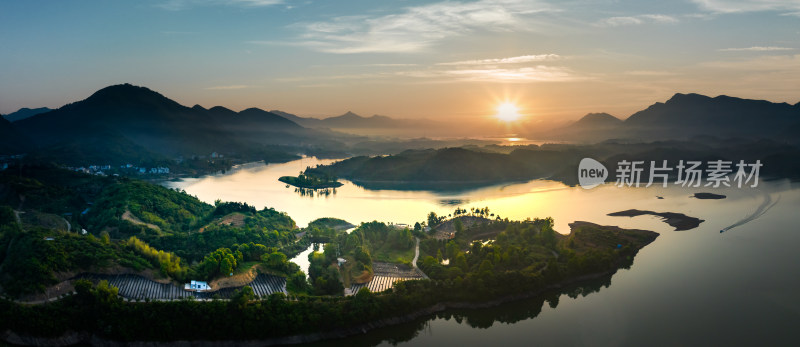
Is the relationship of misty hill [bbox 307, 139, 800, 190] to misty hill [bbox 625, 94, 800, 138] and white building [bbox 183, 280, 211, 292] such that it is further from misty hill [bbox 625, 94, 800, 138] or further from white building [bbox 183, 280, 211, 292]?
white building [bbox 183, 280, 211, 292]

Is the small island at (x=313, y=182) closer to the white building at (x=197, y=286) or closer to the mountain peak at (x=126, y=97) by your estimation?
→ the white building at (x=197, y=286)

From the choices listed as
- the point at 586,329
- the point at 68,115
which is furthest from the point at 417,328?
the point at 68,115

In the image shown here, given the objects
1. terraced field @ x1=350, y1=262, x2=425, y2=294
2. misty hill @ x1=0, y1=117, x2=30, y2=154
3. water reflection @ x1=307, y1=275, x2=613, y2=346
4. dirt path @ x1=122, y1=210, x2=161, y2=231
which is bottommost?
water reflection @ x1=307, y1=275, x2=613, y2=346

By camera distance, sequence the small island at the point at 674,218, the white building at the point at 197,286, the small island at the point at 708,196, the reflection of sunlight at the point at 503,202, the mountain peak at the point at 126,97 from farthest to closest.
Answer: the mountain peak at the point at 126,97 → the small island at the point at 708,196 → the reflection of sunlight at the point at 503,202 → the small island at the point at 674,218 → the white building at the point at 197,286

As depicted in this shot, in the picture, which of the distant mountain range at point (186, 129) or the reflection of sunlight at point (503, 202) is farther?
the distant mountain range at point (186, 129)

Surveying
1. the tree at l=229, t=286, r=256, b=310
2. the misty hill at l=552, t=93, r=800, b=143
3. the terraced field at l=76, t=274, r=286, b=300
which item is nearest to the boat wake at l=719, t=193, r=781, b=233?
the tree at l=229, t=286, r=256, b=310

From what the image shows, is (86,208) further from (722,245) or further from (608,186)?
(608,186)

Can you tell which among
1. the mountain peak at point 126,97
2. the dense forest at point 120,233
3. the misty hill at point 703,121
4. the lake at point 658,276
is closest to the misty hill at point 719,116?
the misty hill at point 703,121
